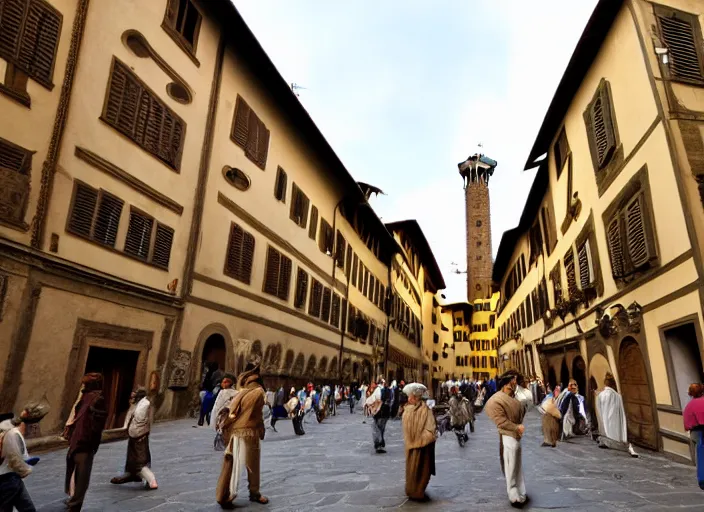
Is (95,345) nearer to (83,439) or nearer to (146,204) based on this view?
(146,204)

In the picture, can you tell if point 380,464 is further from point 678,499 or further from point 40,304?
point 40,304

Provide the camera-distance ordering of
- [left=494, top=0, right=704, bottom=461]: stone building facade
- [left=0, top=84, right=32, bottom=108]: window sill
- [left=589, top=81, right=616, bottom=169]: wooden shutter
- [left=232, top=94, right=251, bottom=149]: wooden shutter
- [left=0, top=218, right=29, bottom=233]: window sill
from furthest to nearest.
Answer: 1. [left=232, top=94, right=251, bottom=149]: wooden shutter
2. [left=589, top=81, right=616, bottom=169]: wooden shutter
3. [left=494, top=0, right=704, bottom=461]: stone building facade
4. [left=0, top=84, right=32, bottom=108]: window sill
5. [left=0, top=218, right=29, bottom=233]: window sill

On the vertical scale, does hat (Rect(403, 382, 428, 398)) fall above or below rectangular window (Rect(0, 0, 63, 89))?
below

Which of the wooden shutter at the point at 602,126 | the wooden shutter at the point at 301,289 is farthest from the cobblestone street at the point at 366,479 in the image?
the wooden shutter at the point at 301,289

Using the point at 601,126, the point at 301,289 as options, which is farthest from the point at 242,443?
the point at 301,289

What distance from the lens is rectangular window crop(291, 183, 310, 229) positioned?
19.4 m

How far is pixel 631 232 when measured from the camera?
34.7 ft

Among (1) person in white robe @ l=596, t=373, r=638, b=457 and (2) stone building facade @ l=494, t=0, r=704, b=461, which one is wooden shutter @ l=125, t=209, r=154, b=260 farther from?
(2) stone building facade @ l=494, t=0, r=704, b=461

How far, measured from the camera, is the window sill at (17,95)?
8039 mm

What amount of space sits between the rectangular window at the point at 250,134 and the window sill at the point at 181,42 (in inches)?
93.5

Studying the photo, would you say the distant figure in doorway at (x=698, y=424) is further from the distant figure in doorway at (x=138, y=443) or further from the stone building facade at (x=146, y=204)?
the stone building facade at (x=146, y=204)

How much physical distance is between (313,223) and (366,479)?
1555cm

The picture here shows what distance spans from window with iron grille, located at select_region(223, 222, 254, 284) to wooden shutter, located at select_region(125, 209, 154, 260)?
3292 mm

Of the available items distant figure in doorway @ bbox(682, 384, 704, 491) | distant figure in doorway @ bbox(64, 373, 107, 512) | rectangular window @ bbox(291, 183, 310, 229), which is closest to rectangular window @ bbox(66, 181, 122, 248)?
distant figure in doorway @ bbox(64, 373, 107, 512)
